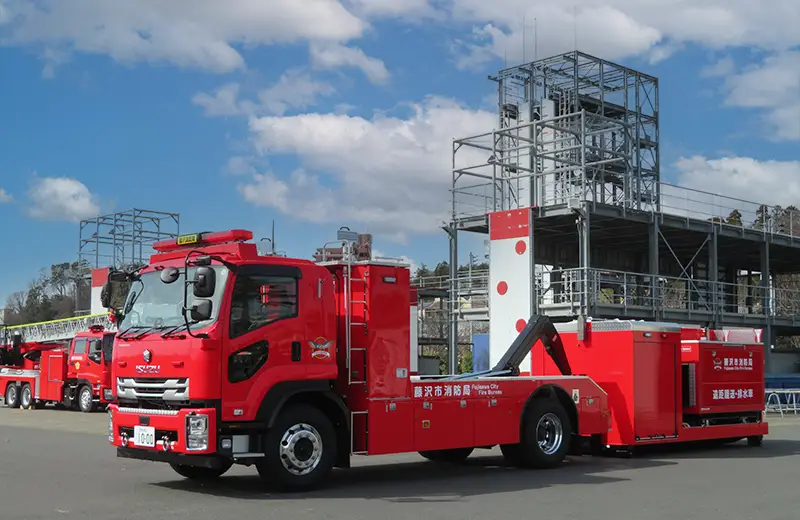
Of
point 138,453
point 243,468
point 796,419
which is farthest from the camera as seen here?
point 796,419

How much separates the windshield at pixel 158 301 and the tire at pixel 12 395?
26.2 meters

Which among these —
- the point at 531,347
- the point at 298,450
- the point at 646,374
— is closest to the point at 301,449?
the point at 298,450

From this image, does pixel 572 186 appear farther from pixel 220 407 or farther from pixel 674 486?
pixel 220 407

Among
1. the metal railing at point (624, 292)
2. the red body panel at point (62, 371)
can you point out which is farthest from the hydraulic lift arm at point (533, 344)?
the red body panel at point (62, 371)

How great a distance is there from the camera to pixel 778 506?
10.3m

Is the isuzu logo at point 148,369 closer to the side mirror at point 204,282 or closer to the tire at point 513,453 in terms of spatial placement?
the side mirror at point 204,282

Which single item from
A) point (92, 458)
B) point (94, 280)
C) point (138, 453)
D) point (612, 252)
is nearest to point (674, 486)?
point (138, 453)

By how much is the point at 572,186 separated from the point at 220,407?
26699mm

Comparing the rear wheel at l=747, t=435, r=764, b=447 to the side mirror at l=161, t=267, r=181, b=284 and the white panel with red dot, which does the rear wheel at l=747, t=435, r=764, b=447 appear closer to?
the white panel with red dot

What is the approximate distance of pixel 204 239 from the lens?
11.6 m

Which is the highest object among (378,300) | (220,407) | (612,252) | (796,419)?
(612,252)

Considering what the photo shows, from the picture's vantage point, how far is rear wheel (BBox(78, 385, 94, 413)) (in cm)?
3094

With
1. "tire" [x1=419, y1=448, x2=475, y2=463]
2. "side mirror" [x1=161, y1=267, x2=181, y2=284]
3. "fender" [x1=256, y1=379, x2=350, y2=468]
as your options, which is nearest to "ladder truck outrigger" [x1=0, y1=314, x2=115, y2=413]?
"tire" [x1=419, y1=448, x2=475, y2=463]

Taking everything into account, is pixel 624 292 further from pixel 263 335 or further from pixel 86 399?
pixel 263 335
